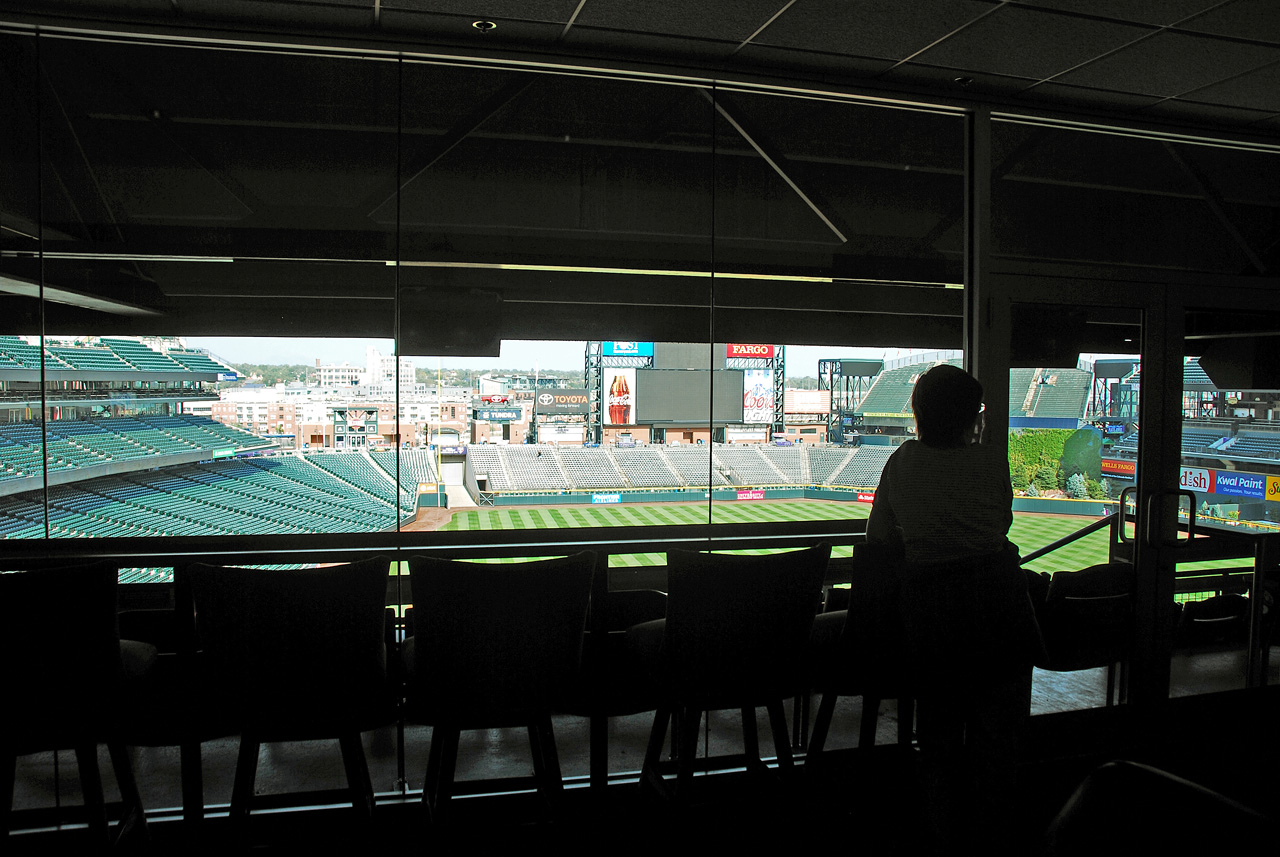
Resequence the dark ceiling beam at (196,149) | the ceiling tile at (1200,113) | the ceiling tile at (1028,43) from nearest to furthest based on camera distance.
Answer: the ceiling tile at (1028,43) < the ceiling tile at (1200,113) < the dark ceiling beam at (196,149)

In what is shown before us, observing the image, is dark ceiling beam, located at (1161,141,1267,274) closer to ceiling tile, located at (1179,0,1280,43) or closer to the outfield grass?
ceiling tile, located at (1179,0,1280,43)

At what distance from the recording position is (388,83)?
3664 mm

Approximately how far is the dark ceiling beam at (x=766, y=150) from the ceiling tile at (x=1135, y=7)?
124 centimetres

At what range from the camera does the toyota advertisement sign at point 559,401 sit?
4.23 m

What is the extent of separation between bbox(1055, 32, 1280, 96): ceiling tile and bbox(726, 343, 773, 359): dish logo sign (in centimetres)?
207

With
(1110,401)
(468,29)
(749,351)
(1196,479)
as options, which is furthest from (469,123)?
(1196,479)

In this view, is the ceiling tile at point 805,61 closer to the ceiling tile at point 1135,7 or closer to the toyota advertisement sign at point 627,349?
the ceiling tile at point 1135,7

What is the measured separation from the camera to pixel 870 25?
95.3 inches

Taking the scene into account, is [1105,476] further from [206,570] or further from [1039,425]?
[206,570]

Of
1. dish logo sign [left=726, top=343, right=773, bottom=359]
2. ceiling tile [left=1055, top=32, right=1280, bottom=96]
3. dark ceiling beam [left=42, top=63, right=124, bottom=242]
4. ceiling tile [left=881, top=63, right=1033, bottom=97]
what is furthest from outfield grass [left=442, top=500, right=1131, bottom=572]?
ceiling tile [left=1055, top=32, right=1280, bottom=96]

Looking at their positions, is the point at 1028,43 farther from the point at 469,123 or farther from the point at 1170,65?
the point at 469,123

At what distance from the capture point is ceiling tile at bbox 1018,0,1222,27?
2.24 m

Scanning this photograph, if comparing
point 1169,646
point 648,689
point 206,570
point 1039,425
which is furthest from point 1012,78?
point 206,570

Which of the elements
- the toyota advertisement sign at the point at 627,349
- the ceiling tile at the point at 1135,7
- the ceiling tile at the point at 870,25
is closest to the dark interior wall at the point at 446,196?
the toyota advertisement sign at the point at 627,349
